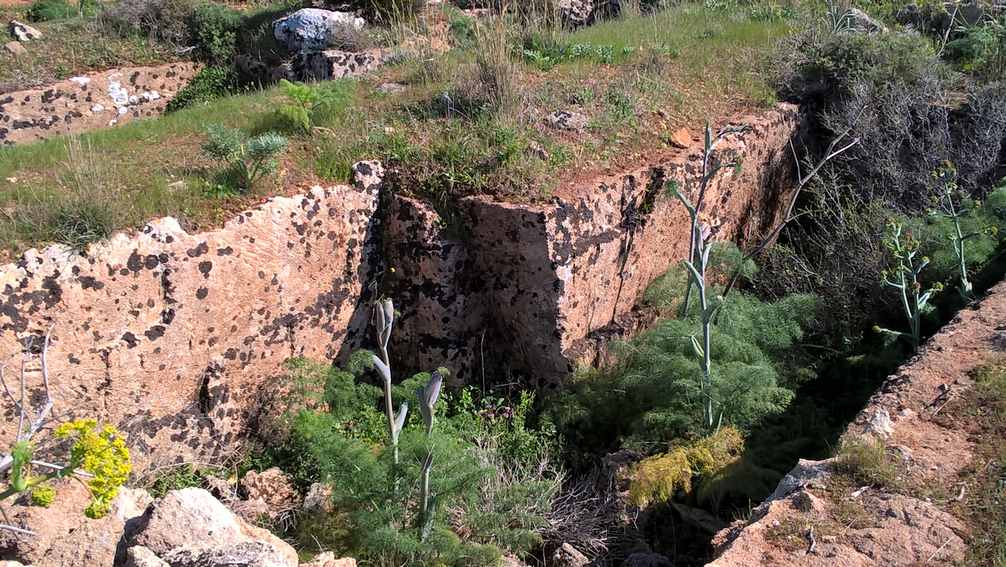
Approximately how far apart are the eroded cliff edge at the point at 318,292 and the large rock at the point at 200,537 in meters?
1.27

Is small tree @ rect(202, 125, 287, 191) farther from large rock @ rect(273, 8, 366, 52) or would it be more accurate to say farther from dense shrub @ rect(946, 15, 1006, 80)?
dense shrub @ rect(946, 15, 1006, 80)

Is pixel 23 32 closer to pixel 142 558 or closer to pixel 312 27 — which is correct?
pixel 312 27

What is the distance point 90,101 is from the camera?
8.80 meters

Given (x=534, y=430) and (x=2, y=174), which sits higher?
(x=2, y=174)

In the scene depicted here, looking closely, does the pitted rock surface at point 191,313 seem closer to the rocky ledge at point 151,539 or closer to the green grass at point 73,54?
the rocky ledge at point 151,539

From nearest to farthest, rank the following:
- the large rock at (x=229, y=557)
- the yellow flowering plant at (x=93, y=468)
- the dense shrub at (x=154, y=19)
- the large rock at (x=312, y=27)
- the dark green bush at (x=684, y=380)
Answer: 1. the yellow flowering plant at (x=93, y=468)
2. the large rock at (x=229, y=557)
3. the dark green bush at (x=684, y=380)
4. the large rock at (x=312, y=27)
5. the dense shrub at (x=154, y=19)

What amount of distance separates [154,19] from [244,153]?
6.13m

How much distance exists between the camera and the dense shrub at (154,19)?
32.3 feet

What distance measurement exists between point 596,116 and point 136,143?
131 inches

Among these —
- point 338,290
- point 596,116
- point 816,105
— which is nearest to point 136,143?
point 338,290

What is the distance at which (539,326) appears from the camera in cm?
534

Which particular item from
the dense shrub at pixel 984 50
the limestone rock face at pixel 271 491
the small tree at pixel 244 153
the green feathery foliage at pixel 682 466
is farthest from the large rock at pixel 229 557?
the dense shrub at pixel 984 50

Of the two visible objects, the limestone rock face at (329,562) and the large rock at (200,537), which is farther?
the limestone rock face at (329,562)

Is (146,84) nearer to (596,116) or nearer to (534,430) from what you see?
(596,116)
